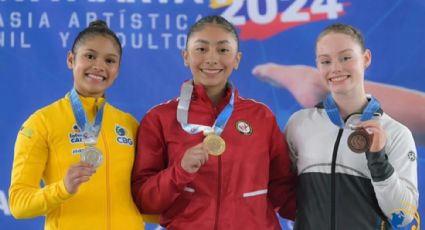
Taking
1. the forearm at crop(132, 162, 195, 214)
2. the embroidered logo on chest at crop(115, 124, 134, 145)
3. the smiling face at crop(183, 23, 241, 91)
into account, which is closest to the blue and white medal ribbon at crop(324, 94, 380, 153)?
the smiling face at crop(183, 23, 241, 91)

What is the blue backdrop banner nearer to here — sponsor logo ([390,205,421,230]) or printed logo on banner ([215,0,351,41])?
printed logo on banner ([215,0,351,41])

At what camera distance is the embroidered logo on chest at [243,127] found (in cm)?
229

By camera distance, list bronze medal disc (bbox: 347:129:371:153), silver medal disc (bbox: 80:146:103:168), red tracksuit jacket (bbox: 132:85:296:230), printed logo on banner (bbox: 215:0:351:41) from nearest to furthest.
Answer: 1. silver medal disc (bbox: 80:146:103:168)
2. bronze medal disc (bbox: 347:129:371:153)
3. red tracksuit jacket (bbox: 132:85:296:230)
4. printed logo on banner (bbox: 215:0:351:41)

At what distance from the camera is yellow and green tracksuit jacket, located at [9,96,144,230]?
6.75ft

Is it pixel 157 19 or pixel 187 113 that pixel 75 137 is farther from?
pixel 157 19

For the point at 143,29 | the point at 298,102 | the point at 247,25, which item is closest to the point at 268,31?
the point at 247,25

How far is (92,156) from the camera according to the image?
198 centimetres

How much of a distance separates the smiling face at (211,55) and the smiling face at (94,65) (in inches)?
11.8

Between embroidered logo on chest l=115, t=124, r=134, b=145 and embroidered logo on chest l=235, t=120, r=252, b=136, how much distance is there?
393 mm

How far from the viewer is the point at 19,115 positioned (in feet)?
11.6

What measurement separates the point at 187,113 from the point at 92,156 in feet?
1.42

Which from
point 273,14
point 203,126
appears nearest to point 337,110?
point 203,126

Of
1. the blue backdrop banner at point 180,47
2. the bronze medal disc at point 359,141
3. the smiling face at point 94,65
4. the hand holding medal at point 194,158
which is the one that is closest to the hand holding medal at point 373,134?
the bronze medal disc at point 359,141

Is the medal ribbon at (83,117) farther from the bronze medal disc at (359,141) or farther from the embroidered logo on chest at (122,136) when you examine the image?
the bronze medal disc at (359,141)
